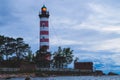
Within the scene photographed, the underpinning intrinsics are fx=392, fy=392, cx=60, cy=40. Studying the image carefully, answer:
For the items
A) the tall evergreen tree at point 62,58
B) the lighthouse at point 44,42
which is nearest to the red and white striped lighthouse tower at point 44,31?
the lighthouse at point 44,42

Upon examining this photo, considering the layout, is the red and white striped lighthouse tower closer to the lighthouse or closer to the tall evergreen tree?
the lighthouse

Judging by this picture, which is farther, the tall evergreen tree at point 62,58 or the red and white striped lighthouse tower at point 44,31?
the tall evergreen tree at point 62,58

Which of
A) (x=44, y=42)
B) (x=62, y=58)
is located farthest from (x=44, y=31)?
(x=62, y=58)

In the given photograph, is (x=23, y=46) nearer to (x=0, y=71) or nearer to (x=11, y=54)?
(x=11, y=54)

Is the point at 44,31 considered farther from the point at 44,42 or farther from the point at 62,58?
the point at 62,58

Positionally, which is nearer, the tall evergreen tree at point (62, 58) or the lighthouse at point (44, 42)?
the lighthouse at point (44, 42)

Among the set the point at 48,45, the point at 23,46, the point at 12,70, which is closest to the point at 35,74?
the point at 12,70

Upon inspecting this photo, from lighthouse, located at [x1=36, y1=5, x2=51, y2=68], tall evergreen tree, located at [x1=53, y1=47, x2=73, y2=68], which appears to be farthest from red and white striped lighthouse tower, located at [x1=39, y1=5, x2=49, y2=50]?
tall evergreen tree, located at [x1=53, y1=47, x2=73, y2=68]

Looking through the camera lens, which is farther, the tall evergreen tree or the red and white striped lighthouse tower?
the tall evergreen tree

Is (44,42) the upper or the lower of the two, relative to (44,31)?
lower

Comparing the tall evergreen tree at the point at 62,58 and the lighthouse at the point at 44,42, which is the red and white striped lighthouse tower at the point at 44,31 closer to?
the lighthouse at the point at 44,42

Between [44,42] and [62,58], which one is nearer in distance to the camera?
[44,42]

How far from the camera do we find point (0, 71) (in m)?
111

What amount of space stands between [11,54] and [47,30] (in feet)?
53.1
